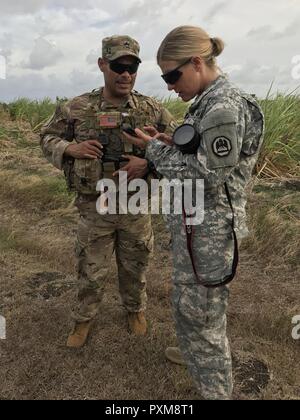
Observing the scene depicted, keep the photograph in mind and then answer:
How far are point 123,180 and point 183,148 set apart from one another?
99 cm

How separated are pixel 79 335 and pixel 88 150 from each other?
52.7 inches

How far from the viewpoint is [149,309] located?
347 cm

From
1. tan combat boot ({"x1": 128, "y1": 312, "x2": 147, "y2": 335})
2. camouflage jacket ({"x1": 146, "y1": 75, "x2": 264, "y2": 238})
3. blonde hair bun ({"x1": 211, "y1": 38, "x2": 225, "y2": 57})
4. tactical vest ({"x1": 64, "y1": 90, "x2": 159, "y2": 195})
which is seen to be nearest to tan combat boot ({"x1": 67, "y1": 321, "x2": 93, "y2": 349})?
tan combat boot ({"x1": 128, "y1": 312, "x2": 147, "y2": 335})

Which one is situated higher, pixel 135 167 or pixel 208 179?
pixel 135 167

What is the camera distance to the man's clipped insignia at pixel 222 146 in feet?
5.56

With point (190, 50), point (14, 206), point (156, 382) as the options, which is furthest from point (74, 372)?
point (14, 206)

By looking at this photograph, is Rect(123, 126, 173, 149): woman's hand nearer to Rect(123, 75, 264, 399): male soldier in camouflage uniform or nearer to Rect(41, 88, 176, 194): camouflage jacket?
Rect(123, 75, 264, 399): male soldier in camouflage uniform

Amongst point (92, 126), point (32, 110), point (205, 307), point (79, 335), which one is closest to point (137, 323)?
point (79, 335)

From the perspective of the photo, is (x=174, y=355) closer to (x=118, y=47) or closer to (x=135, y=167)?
(x=135, y=167)

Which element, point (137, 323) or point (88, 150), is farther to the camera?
point (137, 323)

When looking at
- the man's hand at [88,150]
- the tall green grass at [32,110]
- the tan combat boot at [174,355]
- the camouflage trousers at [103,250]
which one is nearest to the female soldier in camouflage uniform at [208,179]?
the man's hand at [88,150]

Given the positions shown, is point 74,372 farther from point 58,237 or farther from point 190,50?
point 58,237

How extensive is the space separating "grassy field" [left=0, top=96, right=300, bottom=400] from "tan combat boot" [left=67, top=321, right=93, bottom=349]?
59mm

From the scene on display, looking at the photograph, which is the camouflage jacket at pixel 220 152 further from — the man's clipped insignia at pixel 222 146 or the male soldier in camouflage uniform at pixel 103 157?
the male soldier in camouflage uniform at pixel 103 157
